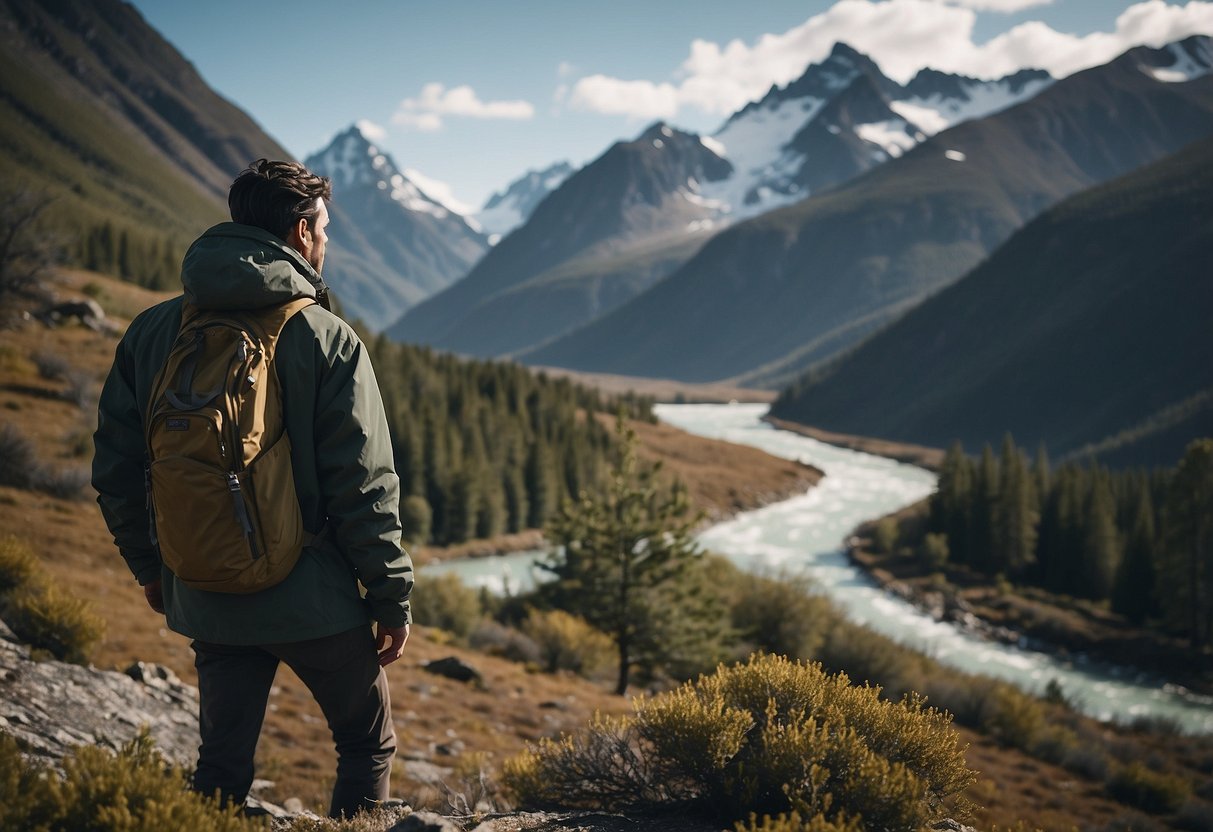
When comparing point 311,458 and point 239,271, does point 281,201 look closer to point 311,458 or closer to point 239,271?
point 239,271

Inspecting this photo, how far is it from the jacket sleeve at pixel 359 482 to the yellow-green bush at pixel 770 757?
6.69 feet

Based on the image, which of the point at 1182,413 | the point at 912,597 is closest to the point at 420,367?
the point at 912,597

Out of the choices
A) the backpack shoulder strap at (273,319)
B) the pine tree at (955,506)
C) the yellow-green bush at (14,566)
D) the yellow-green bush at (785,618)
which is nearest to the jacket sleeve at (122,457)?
the backpack shoulder strap at (273,319)

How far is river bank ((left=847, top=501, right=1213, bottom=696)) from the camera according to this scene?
42.9 metres

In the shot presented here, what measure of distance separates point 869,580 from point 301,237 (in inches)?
2188

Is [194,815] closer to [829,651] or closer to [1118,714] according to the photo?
[829,651]

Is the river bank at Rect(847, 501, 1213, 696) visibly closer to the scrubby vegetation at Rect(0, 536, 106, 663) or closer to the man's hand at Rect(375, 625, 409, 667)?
the scrubby vegetation at Rect(0, 536, 106, 663)

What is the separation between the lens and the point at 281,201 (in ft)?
12.6

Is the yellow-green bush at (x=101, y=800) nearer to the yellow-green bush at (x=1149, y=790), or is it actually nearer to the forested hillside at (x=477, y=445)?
the yellow-green bush at (x=1149, y=790)

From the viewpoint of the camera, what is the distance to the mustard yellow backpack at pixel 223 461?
3.34m

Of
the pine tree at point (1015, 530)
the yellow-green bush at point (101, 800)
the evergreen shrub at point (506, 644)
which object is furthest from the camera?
the pine tree at point (1015, 530)

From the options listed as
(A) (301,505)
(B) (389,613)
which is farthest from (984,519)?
(A) (301,505)

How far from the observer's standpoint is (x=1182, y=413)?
413 feet

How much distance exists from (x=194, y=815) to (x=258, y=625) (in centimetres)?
78
